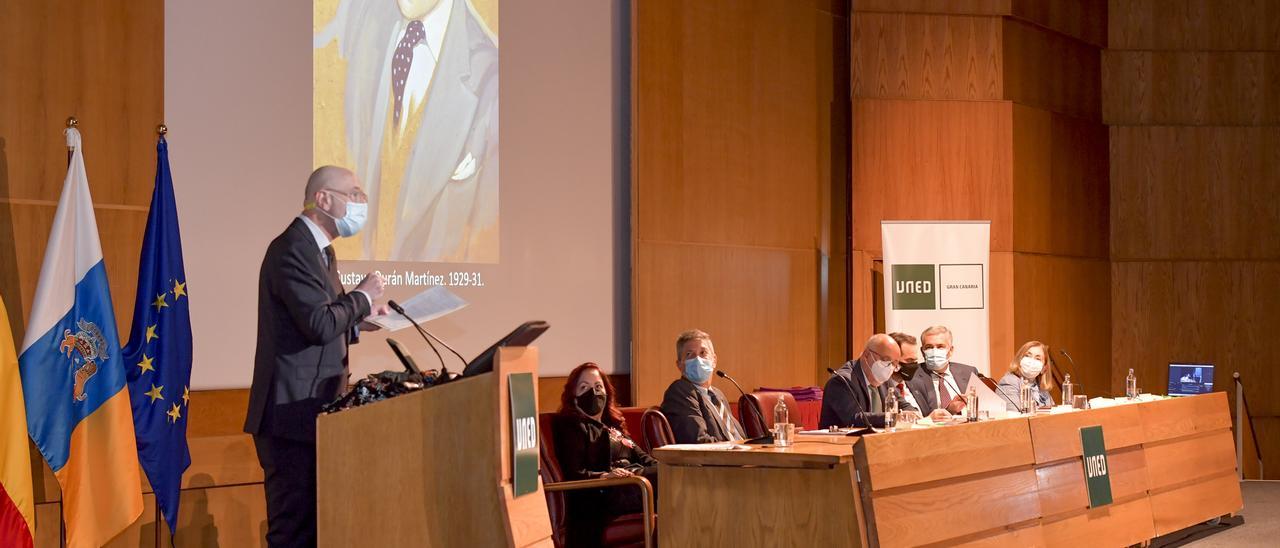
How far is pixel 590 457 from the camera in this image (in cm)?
509

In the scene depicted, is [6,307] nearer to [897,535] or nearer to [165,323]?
[165,323]

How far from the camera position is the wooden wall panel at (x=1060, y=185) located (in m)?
9.41

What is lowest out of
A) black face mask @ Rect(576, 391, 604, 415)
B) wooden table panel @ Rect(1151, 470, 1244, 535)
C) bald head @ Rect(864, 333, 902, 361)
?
wooden table panel @ Rect(1151, 470, 1244, 535)

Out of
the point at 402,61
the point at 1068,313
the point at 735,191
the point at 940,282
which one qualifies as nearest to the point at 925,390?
the point at 940,282

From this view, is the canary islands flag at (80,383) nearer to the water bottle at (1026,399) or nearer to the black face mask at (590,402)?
the black face mask at (590,402)

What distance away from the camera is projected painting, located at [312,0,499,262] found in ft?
19.3

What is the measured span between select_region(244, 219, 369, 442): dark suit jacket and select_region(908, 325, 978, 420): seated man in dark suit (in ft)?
13.2

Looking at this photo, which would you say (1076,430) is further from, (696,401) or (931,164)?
(931,164)

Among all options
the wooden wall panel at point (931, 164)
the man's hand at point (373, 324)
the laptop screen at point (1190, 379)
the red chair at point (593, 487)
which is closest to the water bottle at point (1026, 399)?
the red chair at point (593, 487)

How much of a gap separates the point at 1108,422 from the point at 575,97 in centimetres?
317

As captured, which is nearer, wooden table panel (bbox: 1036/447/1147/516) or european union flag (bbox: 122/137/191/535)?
european union flag (bbox: 122/137/191/535)

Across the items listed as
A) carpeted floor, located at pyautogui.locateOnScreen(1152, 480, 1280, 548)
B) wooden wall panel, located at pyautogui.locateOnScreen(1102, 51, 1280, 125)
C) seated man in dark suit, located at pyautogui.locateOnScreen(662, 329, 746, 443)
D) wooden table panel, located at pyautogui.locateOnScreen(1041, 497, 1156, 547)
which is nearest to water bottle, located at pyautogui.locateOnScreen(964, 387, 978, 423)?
wooden table panel, located at pyautogui.locateOnScreen(1041, 497, 1156, 547)

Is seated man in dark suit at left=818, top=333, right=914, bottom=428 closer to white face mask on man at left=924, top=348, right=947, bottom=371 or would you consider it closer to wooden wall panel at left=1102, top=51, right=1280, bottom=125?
white face mask on man at left=924, top=348, right=947, bottom=371

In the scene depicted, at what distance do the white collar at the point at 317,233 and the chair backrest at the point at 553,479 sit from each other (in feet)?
4.41
